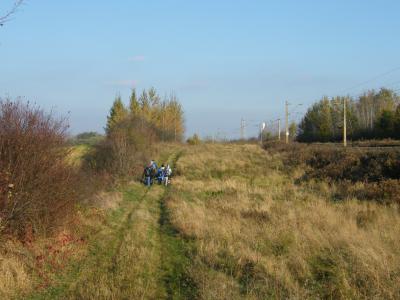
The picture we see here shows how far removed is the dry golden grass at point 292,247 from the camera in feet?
23.2

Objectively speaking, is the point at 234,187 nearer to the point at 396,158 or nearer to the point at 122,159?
the point at 396,158

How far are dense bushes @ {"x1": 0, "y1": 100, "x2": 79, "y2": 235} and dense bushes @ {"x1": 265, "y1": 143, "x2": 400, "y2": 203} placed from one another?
11.0 m

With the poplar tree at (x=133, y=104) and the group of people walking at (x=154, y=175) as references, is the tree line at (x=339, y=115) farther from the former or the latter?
the group of people walking at (x=154, y=175)

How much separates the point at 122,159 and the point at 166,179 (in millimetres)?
5961

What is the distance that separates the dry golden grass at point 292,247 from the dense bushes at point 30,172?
10.9 ft

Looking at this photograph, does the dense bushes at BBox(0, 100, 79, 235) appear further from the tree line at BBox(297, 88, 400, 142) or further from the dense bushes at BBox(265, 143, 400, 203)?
the tree line at BBox(297, 88, 400, 142)

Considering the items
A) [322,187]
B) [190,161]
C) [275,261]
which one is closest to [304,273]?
[275,261]

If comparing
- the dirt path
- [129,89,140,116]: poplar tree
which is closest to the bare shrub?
the dirt path

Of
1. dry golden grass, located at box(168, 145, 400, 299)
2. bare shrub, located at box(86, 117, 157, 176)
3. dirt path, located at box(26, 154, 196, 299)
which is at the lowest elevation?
dirt path, located at box(26, 154, 196, 299)

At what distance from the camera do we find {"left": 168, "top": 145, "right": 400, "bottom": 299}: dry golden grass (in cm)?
707

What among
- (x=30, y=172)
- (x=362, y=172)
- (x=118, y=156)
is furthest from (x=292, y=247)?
(x=118, y=156)

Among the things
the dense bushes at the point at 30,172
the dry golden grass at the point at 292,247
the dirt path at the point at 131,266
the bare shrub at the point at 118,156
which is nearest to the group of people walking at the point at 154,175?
the bare shrub at the point at 118,156

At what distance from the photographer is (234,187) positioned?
23.0 meters

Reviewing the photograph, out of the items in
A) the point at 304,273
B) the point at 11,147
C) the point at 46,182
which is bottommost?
the point at 304,273
